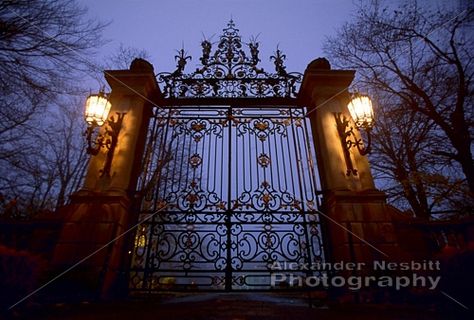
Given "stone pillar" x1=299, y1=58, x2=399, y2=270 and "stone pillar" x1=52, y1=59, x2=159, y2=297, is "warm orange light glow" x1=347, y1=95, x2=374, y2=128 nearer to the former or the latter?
"stone pillar" x1=299, y1=58, x2=399, y2=270

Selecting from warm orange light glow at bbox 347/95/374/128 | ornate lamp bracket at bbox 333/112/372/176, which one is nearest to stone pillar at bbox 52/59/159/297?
ornate lamp bracket at bbox 333/112/372/176

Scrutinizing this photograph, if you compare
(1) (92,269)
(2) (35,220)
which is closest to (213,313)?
(1) (92,269)

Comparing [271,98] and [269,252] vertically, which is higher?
[271,98]

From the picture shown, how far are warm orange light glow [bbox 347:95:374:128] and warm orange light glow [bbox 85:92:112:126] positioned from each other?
5.44 meters

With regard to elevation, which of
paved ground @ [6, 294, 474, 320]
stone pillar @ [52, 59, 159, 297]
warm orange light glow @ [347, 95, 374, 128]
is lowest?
paved ground @ [6, 294, 474, 320]

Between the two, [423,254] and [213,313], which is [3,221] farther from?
[423,254]

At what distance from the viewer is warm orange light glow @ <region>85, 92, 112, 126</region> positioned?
5641mm

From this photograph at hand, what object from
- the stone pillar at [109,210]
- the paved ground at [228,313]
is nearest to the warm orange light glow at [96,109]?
the stone pillar at [109,210]

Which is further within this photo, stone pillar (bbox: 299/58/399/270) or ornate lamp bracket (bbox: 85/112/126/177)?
ornate lamp bracket (bbox: 85/112/126/177)

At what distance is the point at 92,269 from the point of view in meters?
4.38

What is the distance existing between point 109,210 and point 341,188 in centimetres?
468

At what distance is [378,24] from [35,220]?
11.3 meters

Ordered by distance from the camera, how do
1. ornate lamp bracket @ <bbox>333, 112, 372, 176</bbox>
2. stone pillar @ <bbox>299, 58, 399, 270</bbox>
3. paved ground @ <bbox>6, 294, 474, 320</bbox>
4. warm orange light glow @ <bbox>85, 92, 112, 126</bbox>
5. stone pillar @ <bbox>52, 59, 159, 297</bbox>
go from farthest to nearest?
1. ornate lamp bracket @ <bbox>333, 112, 372, 176</bbox>
2. warm orange light glow @ <bbox>85, 92, 112, 126</bbox>
3. stone pillar @ <bbox>299, 58, 399, 270</bbox>
4. stone pillar @ <bbox>52, 59, 159, 297</bbox>
5. paved ground @ <bbox>6, 294, 474, 320</bbox>

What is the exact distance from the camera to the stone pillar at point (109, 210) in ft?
14.7
